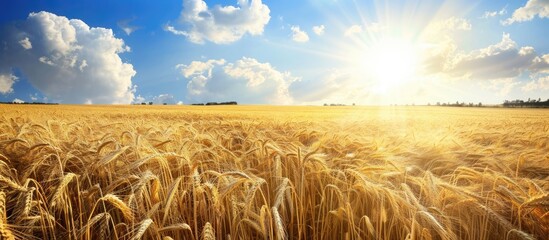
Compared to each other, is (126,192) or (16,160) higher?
(16,160)

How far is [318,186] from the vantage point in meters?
3.04

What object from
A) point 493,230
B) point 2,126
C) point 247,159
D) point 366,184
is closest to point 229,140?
point 247,159

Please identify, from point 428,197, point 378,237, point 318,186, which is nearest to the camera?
point 378,237

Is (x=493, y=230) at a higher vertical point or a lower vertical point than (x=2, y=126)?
lower

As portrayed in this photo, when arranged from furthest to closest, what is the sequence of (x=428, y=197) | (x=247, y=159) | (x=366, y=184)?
(x=247, y=159) < (x=428, y=197) < (x=366, y=184)

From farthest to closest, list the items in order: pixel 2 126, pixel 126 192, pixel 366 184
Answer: pixel 2 126, pixel 126 192, pixel 366 184

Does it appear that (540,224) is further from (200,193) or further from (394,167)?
(200,193)

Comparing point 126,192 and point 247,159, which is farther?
point 247,159

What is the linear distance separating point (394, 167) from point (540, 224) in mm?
1197

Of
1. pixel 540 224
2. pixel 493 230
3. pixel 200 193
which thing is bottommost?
pixel 493 230

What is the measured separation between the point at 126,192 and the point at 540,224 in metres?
3.26

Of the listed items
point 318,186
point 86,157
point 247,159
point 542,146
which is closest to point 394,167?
point 318,186

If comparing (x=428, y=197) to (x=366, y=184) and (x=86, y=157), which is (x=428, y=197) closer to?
(x=366, y=184)

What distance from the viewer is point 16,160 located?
3209 mm
